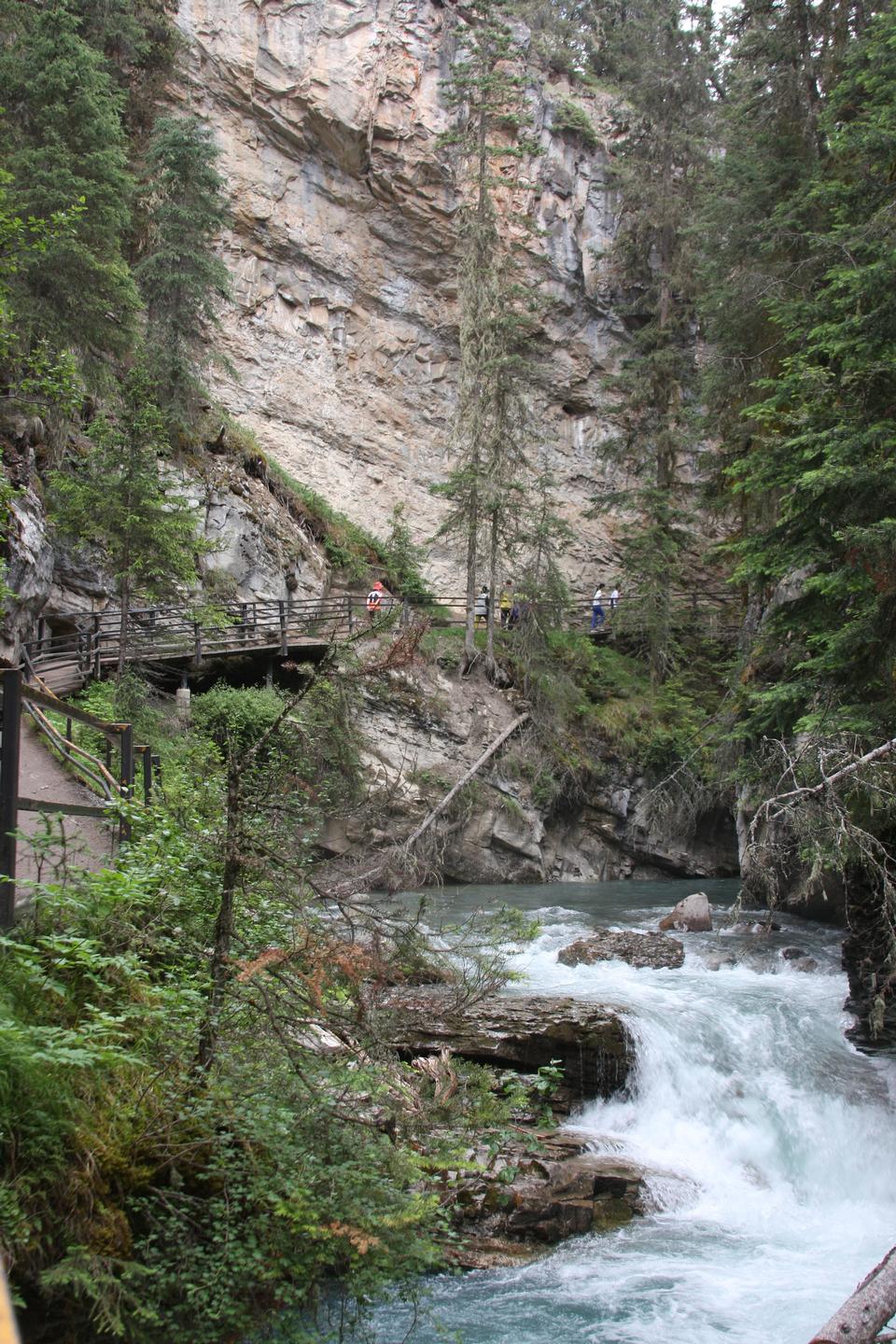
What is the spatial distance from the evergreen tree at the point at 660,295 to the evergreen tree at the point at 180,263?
1165cm

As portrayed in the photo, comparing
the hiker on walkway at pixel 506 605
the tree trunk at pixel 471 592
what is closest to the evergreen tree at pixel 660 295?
the hiker on walkway at pixel 506 605

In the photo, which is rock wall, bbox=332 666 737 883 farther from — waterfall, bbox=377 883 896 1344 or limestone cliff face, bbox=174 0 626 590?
waterfall, bbox=377 883 896 1344

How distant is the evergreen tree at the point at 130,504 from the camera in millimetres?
15062

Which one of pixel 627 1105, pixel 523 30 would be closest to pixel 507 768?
pixel 627 1105

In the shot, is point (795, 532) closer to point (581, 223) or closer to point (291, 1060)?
point (291, 1060)

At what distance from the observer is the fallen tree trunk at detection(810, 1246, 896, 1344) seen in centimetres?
333

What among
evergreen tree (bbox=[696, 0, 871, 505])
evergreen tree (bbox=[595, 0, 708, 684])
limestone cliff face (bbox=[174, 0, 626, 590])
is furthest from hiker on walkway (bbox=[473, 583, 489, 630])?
evergreen tree (bbox=[696, 0, 871, 505])

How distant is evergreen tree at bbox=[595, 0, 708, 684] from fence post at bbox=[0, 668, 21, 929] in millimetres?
21688

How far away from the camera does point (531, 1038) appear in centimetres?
868

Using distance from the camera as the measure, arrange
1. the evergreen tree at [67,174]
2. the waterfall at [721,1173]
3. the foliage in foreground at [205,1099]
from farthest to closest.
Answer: the evergreen tree at [67,174] → the waterfall at [721,1173] → the foliage in foreground at [205,1099]

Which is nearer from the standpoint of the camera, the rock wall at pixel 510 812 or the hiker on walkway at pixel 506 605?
the rock wall at pixel 510 812

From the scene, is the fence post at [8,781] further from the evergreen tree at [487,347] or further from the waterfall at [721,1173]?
the evergreen tree at [487,347]

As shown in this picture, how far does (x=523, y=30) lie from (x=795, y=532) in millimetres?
33696

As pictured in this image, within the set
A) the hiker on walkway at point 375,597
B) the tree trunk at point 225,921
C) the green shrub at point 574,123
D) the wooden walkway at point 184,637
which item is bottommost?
the tree trunk at point 225,921
